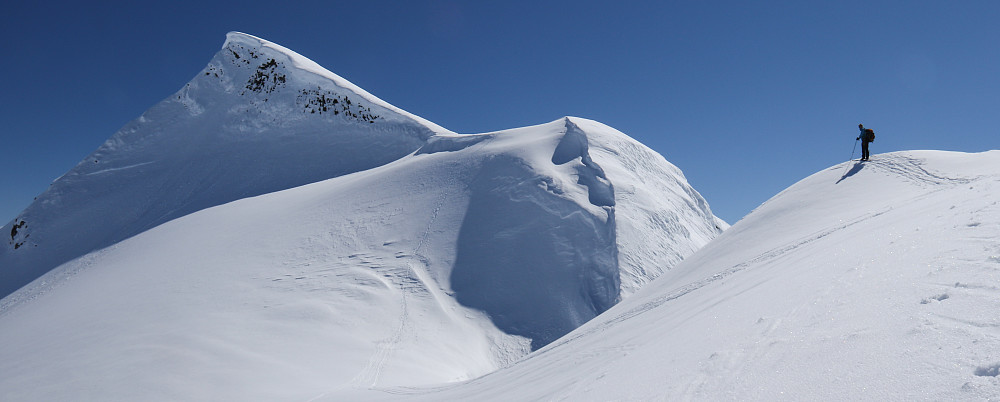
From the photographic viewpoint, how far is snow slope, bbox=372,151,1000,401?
300 centimetres

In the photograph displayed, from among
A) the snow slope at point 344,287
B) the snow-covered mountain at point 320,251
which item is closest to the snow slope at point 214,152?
the snow-covered mountain at point 320,251

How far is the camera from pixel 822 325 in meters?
4.02

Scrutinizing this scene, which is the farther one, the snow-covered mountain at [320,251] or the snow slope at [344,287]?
the snow-covered mountain at [320,251]

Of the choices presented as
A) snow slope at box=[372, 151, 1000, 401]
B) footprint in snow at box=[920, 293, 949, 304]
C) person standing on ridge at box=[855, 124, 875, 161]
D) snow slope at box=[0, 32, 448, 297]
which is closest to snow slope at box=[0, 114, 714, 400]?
snow slope at box=[0, 32, 448, 297]

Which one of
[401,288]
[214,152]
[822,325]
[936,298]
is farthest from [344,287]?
[214,152]

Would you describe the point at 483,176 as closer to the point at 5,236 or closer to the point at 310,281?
the point at 310,281

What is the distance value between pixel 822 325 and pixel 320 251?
2091cm

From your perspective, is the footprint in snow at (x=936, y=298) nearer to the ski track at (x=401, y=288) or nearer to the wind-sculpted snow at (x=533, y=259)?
the ski track at (x=401, y=288)

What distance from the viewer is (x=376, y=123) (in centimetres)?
3844

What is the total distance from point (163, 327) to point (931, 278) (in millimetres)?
19095

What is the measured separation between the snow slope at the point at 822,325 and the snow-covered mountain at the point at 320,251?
7.09 m

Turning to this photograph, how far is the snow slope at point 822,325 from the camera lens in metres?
3.00

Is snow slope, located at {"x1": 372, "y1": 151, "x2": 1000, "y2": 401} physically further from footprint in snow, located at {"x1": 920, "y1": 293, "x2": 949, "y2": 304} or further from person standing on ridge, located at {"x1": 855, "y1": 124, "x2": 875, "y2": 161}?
person standing on ridge, located at {"x1": 855, "y1": 124, "x2": 875, "y2": 161}

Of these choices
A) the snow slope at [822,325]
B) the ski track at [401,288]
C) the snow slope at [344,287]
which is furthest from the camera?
the snow slope at [344,287]
